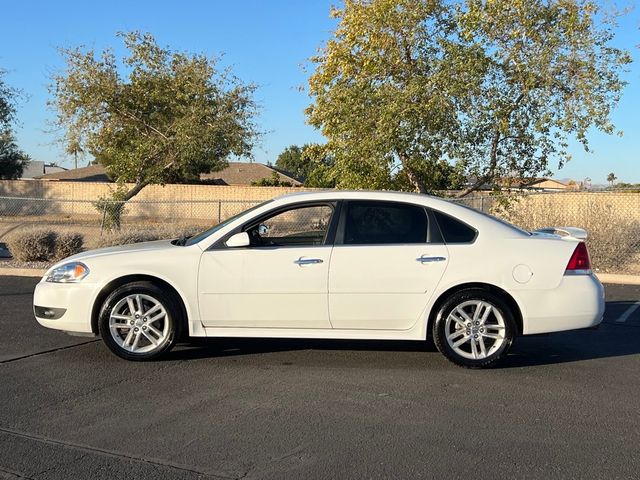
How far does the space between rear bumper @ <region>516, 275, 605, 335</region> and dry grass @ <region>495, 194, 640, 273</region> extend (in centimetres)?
794

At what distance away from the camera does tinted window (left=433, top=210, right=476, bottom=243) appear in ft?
20.0

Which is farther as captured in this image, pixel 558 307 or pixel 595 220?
pixel 595 220

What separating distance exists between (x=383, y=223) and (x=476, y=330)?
50.7 inches

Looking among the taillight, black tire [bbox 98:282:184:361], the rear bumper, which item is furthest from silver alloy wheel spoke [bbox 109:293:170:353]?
the taillight

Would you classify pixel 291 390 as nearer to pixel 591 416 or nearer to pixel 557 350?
pixel 591 416

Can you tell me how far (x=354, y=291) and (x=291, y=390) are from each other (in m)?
1.09

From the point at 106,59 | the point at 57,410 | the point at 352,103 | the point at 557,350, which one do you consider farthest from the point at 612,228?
the point at 106,59

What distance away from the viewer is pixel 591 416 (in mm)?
4863

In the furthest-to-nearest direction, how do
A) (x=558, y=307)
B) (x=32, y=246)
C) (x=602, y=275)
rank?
(x=32, y=246), (x=602, y=275), (x=558, y=307)

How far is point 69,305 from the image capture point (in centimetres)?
612

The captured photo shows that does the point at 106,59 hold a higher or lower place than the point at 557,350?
higher

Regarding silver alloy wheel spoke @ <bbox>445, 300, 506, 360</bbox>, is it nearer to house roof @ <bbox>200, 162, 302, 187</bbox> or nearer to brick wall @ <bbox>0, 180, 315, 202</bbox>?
brick wall @ <bbox>0, 180, 315, 202</bbox>

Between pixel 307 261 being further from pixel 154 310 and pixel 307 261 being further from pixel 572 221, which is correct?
pixel 572 221

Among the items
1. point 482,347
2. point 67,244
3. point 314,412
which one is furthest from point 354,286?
point 67,244
